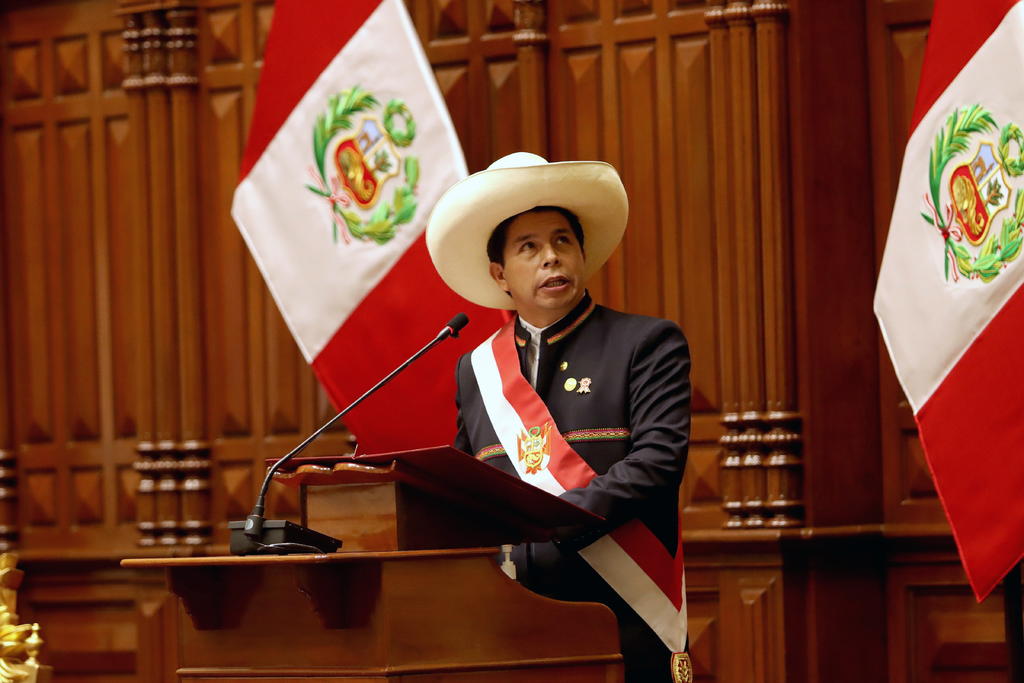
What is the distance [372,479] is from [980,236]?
1773mm

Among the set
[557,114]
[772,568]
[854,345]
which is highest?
[557,114]

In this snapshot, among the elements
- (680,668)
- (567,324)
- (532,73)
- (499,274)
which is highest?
(532,73)

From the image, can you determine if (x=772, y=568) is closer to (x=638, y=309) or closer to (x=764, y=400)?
(x=764, y=400)

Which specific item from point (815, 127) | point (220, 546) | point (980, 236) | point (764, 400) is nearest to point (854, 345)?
point (764, 400)

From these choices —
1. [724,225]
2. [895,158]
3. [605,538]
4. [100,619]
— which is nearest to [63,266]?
[100,619]

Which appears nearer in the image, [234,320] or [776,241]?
[776,241]

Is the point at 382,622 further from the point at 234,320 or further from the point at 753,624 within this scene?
the point at 234,320

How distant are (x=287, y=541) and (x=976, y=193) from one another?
1961 mm

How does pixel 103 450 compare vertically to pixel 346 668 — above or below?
above

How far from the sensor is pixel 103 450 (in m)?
5.39

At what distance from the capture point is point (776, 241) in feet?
14.5

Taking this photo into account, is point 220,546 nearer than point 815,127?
No

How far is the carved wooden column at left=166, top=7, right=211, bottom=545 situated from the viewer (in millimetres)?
5164

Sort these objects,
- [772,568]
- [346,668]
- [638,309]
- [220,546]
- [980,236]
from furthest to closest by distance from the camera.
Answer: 1. [220,546]
2. [638,309]
3. [772,568]
4. [980,236]
5. [346,668]
